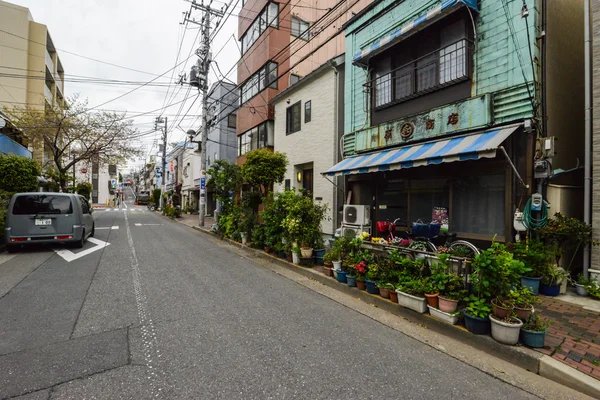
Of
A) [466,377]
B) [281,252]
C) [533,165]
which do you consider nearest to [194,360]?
[466,377]

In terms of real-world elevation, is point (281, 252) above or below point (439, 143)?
below

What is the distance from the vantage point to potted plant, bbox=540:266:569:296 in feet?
16.9

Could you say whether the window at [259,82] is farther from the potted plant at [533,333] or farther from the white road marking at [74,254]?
the potted plant at [533,333]

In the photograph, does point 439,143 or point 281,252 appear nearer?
point 439,143

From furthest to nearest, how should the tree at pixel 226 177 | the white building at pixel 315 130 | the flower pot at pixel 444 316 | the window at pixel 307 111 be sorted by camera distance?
the window at pixel 307 111 → the tree at pixel 226 177 → the white building at pixel 315 130 → the flower pot at pixel 444 316

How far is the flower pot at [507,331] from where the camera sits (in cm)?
330

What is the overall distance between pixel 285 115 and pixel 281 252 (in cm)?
799

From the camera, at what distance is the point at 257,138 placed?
16.8 metres

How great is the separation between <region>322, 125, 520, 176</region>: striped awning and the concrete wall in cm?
273

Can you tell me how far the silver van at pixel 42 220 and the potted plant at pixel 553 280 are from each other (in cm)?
1197

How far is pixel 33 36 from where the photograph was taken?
2598cm

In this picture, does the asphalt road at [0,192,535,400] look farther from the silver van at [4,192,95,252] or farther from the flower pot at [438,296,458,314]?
the silver van at [4,192,95,252]

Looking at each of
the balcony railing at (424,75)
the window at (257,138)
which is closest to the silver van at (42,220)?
the window at (257,138)

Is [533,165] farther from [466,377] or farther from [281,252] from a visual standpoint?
[281,252]
